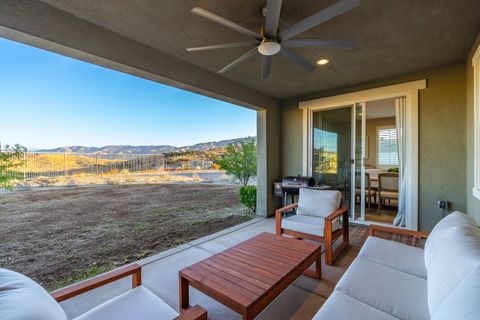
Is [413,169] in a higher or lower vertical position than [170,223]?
higher

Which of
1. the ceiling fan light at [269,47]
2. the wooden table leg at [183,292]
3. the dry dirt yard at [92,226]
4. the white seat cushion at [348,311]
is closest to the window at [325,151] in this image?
the dry dirt yard at [92,226]

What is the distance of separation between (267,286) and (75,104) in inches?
261

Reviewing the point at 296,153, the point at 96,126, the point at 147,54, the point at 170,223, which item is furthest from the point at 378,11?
the point at 96,126

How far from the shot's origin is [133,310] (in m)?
1.15

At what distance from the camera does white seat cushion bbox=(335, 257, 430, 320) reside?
45.7 inches

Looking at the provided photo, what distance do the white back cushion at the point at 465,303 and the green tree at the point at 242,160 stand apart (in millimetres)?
5129

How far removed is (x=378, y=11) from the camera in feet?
6.56

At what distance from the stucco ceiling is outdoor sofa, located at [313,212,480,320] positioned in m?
1.92

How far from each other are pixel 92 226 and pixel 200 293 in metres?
2.89

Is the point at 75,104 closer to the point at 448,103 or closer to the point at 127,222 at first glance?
the point at 127,222

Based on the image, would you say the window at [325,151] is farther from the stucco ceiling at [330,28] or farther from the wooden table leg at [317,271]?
the wooden table leg at [317,271]

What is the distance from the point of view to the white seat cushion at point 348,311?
1104 millimetres

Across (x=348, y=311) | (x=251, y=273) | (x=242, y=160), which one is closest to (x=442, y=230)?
(x=348, y=311)

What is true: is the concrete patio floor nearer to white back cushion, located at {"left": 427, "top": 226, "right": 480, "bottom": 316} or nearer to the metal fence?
white back cushion, located at {"left": 427, "top": 226, "right": 480, "bottom": 316}
